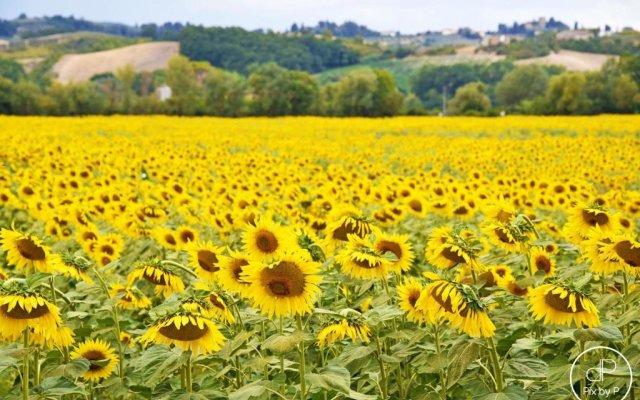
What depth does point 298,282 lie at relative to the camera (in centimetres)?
267

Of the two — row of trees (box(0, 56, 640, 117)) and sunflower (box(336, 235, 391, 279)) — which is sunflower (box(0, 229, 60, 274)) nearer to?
sunflower (box(336, 235, 391, 279))

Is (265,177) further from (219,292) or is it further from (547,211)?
(219,292)

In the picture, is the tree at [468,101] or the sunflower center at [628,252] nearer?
the sunflower center at [628,252]

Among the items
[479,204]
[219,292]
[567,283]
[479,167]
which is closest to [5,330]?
[219,292]

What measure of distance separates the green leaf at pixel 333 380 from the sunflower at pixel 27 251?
141 cm

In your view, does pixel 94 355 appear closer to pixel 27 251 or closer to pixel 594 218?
pixel 27 251

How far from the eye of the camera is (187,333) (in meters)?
2.61

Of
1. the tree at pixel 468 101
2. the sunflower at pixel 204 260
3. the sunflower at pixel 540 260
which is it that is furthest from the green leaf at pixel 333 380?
the tree at pixel 468 101

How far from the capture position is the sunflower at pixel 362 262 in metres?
3.22

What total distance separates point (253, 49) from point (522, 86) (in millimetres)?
74173

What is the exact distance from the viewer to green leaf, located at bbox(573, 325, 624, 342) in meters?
2.41

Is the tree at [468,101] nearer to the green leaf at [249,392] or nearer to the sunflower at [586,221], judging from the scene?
the sunflower at [586,221]

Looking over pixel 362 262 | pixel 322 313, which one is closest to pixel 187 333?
pixel 322 313

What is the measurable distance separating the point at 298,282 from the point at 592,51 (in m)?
152
